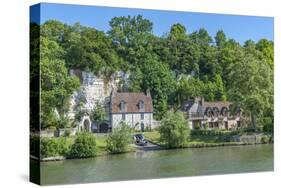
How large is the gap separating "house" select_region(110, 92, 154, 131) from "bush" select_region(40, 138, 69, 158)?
3.99 feet

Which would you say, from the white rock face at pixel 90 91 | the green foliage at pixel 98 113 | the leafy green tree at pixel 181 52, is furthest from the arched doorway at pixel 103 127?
the leafy green tree at pixel 181 52

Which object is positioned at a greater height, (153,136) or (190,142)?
(153,136)

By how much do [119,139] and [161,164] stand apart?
42.6 inches

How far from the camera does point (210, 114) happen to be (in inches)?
670

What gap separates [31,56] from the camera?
15.3m

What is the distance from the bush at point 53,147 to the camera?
14766 millimetres

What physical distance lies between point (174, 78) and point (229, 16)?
1.97 meters

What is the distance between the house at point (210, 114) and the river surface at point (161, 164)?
53 centimetres

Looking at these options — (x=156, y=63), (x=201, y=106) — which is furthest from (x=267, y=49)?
(x=156, y=63)

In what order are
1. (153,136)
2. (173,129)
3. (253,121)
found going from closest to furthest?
1. (153,136)
2. (173,129)
3. (253,121)

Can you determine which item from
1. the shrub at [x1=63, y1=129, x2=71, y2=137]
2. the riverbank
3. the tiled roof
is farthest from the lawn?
the shrub at [x1=63, y1=129, x2=71, y2=137]

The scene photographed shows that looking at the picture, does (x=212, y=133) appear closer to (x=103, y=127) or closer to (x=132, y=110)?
(x=132, y=110)

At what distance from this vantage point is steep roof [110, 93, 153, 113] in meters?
15.8

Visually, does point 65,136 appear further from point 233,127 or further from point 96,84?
point 233,127
